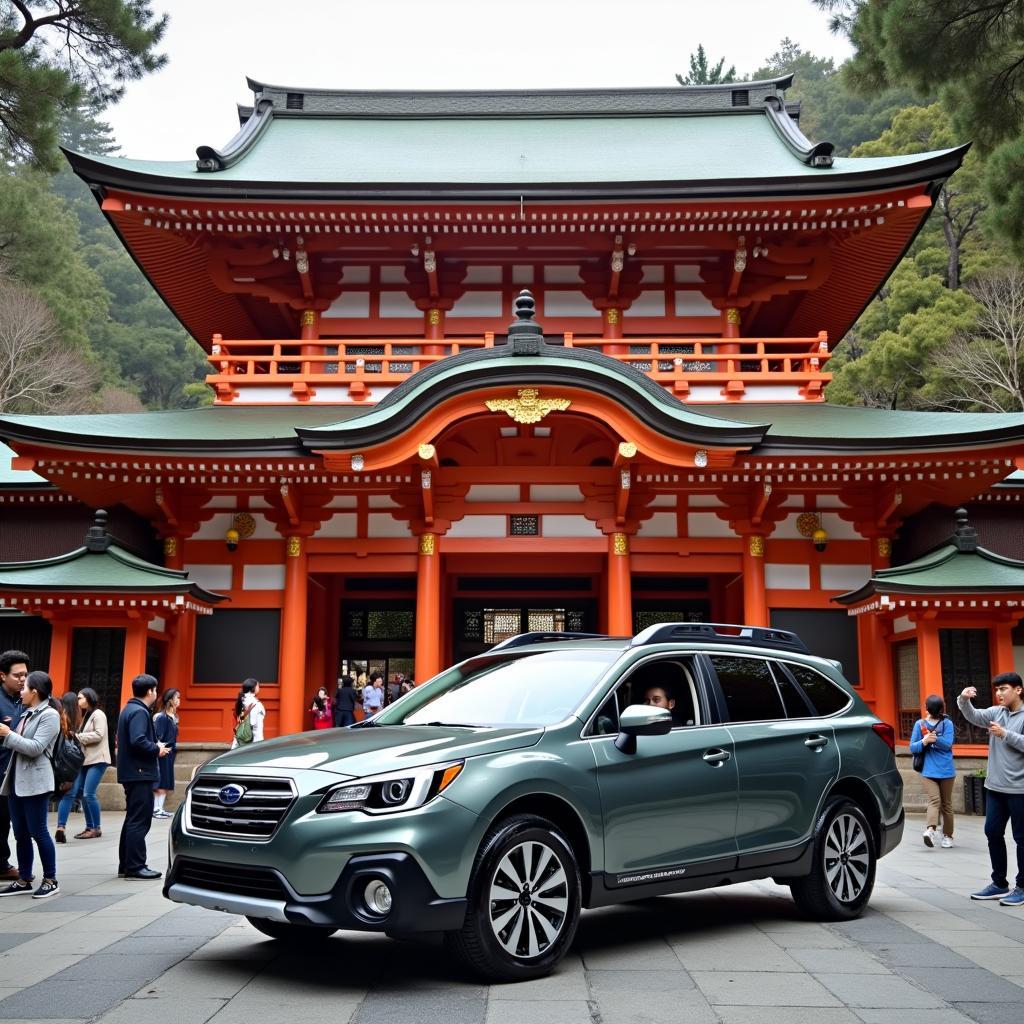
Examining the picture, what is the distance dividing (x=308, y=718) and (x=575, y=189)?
9.93 meters

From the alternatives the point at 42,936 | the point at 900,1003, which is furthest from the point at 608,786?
the point at 42,936

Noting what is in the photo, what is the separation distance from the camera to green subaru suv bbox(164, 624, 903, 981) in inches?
197

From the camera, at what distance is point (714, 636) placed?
692 cm

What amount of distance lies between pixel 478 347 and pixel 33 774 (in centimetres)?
1181

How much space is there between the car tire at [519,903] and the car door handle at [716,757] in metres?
1.20

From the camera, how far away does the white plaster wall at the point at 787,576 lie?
55.3ft

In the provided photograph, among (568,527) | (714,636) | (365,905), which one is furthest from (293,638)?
(365,905)

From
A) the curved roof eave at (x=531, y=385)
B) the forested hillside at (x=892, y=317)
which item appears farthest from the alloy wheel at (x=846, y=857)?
the forested hillside at (x=892, y=317)

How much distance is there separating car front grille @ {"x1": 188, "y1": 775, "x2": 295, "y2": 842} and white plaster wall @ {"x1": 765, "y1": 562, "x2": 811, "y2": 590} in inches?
498

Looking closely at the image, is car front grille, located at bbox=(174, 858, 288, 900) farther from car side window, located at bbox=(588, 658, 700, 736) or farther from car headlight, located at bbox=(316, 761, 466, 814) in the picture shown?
car side window, located at bbox=(588, 658, 700, 736)

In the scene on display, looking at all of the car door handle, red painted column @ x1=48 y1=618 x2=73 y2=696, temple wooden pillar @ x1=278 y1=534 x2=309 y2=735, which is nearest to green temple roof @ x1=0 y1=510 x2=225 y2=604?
red painted column @ x1=48 y1=618 x2=73 y2=696

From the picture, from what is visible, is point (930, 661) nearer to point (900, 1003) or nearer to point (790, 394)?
point (790, 394)

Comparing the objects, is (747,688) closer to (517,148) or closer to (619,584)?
(619,584)

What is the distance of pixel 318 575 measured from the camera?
61.3ft
